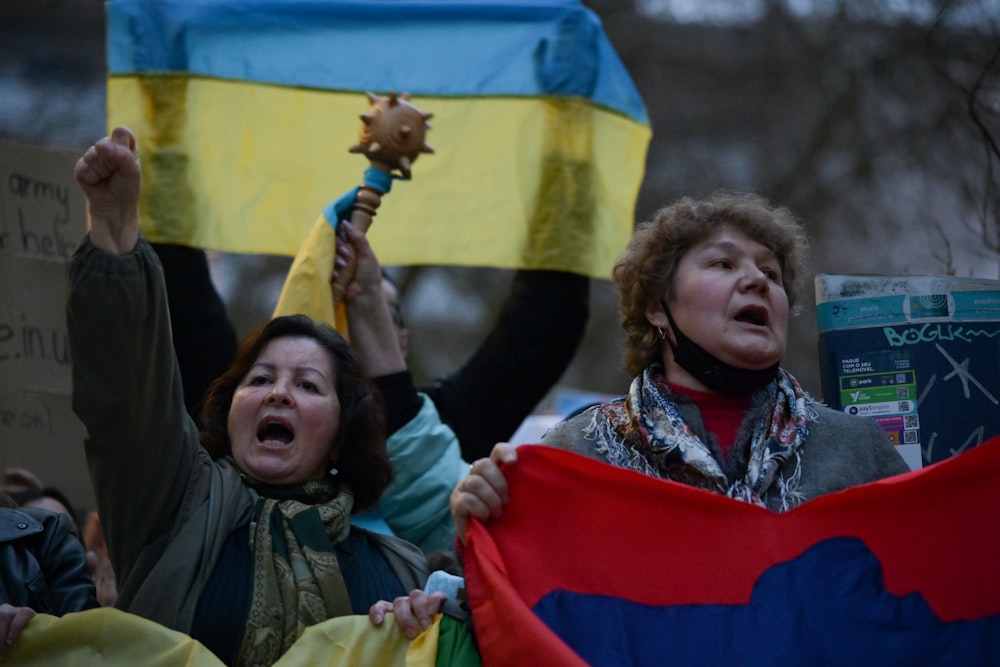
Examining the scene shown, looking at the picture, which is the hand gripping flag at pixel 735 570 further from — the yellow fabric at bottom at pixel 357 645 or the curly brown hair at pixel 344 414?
the curly brown hair at pixel 344 414

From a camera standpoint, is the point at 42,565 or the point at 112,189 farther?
the point at 42,565

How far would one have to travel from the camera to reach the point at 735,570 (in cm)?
257

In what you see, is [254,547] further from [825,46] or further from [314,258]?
[825,46]

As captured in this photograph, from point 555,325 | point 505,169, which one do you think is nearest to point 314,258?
point 555,325

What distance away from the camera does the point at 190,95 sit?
16.0 feet

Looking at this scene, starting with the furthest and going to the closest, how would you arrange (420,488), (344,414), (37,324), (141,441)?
(37,324), (420,488), (344,414), (141,441)

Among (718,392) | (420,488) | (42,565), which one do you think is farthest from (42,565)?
(718,392)

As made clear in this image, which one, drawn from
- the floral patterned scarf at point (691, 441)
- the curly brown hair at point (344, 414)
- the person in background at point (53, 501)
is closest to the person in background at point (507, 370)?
the curly brown hair at point (344, 414)

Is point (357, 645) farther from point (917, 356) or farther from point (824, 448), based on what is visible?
point (917, 356)

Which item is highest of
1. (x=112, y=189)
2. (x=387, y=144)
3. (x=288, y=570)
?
(x=387, y=144)

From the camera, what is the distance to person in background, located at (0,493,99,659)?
9.43ft

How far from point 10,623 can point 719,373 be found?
1451 millimetres

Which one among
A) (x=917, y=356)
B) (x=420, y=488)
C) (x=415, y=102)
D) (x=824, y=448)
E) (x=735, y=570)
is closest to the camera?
(x=735, y=570)

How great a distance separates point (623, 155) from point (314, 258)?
168 centimetres
